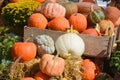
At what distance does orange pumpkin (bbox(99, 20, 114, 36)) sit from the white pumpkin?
1.14ft

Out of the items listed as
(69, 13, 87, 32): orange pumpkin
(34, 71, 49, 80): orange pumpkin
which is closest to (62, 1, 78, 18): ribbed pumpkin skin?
(69, 13, 87, 32): orange pumpkin

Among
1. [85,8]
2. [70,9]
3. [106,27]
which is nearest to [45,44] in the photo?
[70,9]

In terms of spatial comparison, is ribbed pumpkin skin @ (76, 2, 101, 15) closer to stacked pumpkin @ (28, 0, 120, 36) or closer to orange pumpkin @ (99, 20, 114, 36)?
stacked pumpkin @ (28, 0, 120, 36)

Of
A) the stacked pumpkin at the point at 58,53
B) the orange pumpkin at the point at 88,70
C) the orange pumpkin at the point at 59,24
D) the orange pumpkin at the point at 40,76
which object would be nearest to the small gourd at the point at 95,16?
the orange pumpkin at the point at 59,24

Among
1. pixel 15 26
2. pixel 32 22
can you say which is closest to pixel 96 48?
pixel 32 22

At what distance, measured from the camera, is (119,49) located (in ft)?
9.68

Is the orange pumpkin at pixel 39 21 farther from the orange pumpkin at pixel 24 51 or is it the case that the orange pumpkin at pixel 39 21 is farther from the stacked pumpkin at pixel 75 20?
the orange pumpkin at pixel 24 51

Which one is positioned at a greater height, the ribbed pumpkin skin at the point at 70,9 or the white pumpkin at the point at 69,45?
the ribbed pumpkin skin at the point at 70,9

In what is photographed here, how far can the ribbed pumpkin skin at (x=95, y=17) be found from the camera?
130 inches

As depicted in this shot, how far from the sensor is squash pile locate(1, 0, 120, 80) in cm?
285

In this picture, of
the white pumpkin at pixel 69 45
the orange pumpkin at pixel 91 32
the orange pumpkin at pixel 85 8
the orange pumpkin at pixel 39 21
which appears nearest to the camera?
the white pumpkin at pixel 69 45

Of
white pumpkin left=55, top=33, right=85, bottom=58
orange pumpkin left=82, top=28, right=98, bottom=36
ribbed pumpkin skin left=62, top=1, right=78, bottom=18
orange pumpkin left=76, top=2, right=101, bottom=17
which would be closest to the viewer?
white pumpkin left=55, top=33, right=85, bottom=58

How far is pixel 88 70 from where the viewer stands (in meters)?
3.05

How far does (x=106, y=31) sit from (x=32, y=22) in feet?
2.81
